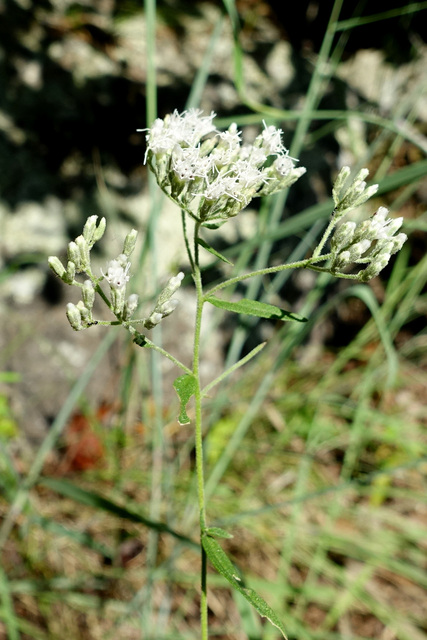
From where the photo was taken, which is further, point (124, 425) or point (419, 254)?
point (419, 254)

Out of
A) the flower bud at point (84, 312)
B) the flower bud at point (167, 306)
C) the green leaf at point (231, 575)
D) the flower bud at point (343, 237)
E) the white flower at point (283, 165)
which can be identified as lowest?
the green leaf at point (231, 575)

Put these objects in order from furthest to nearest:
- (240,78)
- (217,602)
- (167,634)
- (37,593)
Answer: (217,602), (37,593), (167,634), (240,78)

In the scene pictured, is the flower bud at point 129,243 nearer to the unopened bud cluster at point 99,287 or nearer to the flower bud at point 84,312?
the unopened bud cluster at point 99,287

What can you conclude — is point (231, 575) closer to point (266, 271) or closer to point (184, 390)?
point (184, 390)

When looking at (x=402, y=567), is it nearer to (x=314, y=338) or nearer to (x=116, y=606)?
(x=116, y=606)

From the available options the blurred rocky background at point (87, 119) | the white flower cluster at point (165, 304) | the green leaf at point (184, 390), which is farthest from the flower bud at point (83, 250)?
the blurred rocky background at point (87, 119)

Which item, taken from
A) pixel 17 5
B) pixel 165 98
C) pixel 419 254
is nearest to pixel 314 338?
pixel 419 254

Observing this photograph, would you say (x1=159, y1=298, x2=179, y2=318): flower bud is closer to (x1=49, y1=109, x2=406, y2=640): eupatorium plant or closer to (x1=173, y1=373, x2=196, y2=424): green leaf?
(x1=49, y1=109, x2=406, y2=640): eupatorium plant

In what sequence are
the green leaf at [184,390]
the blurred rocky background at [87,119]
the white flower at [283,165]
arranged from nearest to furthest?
the green leaf at [184,390] → the white flower at [283,165] → the blurred rocky background at [87,119]
